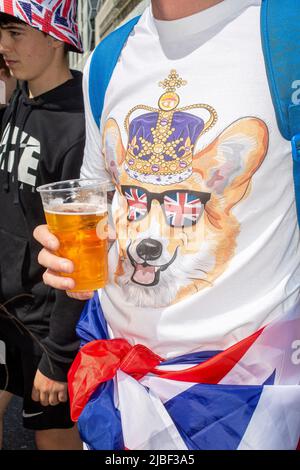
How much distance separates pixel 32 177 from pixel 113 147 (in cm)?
82

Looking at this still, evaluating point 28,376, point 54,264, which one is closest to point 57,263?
point 54,264

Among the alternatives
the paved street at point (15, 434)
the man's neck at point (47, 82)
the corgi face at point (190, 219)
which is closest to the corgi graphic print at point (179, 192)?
the corgi face at point (190, 219)

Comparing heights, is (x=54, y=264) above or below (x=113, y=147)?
below

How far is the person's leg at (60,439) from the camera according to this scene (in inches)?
97.0

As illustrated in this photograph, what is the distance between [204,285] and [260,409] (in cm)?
34

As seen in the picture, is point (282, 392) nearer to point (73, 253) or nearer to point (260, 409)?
point (260, 409)

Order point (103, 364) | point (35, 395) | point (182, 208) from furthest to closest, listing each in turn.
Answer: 1. point (35, 395)
2. point (103, 364)
3. point (182, 208)

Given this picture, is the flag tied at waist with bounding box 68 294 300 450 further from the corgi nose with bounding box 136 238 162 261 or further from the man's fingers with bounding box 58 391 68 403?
the man's fingers with bounding box 58 391 68 403

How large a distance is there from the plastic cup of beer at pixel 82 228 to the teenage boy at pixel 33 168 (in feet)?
2.12

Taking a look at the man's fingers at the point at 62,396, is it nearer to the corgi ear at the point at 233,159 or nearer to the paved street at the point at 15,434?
the corgi ear at the point at 233,159

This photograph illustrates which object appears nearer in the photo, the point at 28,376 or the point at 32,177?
the point at 32,177

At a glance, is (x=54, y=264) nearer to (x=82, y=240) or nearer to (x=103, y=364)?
(x=82, y=240)

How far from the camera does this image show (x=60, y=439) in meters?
2.47

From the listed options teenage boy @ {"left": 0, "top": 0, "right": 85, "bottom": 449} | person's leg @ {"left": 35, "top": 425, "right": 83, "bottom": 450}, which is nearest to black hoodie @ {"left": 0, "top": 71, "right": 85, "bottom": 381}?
teenage boy @ {"left": 0, "top": 0, "right": 85, "bottom": 449}
